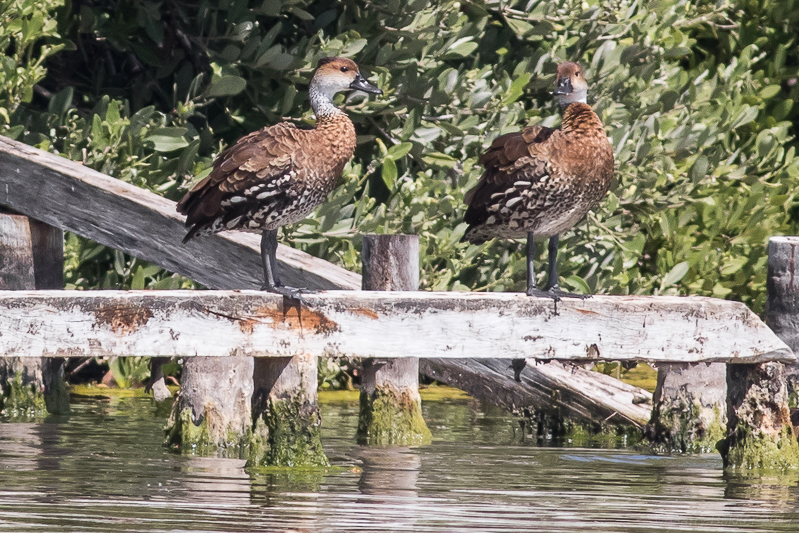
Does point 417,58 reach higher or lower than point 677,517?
higher

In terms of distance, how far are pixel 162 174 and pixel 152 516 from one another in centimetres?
499

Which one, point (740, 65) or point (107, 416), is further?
point (740, 65)

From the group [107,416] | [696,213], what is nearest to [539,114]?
[696,213]

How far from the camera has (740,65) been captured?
13.3 meters

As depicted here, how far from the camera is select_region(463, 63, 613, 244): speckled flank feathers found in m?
7.46

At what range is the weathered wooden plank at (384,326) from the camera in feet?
19.9

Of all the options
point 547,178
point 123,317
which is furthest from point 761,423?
point 123,317

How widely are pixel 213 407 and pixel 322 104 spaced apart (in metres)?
1.83

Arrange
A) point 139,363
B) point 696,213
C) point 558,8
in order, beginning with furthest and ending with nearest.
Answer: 1. point 696,213
2. point 558,8
3. point 139,363

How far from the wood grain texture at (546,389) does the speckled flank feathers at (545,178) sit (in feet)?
2.84

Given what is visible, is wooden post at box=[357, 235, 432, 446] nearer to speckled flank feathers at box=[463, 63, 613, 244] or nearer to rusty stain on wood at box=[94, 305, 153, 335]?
speckled flank feathers at box=[463, 63, 613, 244]

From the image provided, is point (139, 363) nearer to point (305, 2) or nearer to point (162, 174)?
point (162, 174)

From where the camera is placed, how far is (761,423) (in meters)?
7.20

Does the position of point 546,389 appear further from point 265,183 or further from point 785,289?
point 265,183
